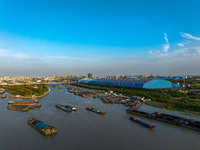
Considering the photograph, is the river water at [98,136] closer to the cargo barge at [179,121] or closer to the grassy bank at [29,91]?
the cargo barge at [179,121]

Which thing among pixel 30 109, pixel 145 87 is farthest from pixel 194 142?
pixel 145 87

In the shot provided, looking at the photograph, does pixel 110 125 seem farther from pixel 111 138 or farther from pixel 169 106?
pixel 169 106

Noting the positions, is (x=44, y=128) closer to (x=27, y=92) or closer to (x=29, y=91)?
(x=27, y=92)

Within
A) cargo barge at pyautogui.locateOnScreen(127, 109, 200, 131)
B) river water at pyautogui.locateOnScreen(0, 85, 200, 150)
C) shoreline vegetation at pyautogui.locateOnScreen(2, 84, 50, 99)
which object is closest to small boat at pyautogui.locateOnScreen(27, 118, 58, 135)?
river water at pyautogui.locateOnScreen(0, 85, 200, 150)

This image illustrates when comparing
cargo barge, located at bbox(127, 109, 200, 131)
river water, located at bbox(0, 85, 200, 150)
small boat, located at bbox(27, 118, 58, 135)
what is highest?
cargo barge, located at bbox(127, 109, 200, 131)

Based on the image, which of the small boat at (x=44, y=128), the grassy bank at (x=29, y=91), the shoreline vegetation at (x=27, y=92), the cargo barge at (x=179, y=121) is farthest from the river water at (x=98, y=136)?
the grassy bank at (x=29, y=91)

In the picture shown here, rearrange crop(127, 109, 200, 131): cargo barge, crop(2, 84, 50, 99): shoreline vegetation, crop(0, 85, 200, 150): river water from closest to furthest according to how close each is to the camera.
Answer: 1. crop(0, 85, 200, 150): river water
2. crop(127, 109, 200, 131): cargo barge
3. crop(2, 84, 50, 99): shoreline vegetation

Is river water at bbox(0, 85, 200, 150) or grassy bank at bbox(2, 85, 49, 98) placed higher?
grassy bank at bbox(2, 85, 49, 98)

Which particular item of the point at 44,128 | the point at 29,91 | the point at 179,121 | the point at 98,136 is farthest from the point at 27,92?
the point at 179,121

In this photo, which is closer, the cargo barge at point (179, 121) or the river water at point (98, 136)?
the river water at point (98, 136)

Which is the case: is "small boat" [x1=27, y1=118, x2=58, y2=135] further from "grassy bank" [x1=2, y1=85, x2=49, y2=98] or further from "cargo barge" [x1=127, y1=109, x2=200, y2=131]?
"grassy bank" [x1=2, y1=85, x2=49, y2=98]

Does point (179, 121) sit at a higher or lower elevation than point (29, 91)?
lower

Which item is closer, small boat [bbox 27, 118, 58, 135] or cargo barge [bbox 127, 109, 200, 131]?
small boat [bbox 27, 118, 58, 135]
